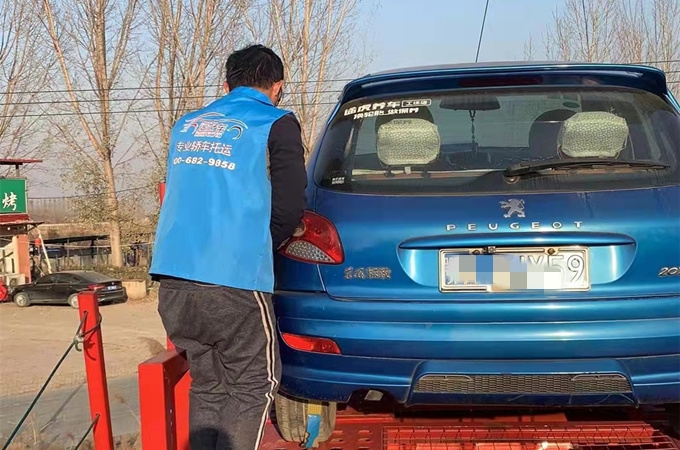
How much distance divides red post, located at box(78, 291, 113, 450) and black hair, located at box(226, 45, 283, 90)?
1220 mm

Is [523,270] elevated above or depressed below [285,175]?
below

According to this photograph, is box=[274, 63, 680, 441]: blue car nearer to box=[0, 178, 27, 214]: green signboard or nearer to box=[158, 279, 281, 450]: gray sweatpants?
box=[158, 279, 281, 450]: gray sweatpants

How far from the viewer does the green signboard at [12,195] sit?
105ft

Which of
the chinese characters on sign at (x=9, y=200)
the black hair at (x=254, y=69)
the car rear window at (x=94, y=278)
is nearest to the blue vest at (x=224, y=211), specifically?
the black hair at (x=254, y=69)

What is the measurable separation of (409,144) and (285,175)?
614 millimetres

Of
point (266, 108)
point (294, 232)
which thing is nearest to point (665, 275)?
point (294, 232)

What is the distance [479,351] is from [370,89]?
3.88ft

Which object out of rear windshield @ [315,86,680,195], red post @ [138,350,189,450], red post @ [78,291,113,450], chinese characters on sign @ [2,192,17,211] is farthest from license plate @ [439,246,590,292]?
chinese characters on sign @ [2,192,17,211]

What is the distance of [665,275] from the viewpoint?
258cm

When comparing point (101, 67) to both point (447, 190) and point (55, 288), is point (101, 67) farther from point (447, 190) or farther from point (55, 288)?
point (447, 190)

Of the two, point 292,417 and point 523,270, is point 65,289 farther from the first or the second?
point 523,270

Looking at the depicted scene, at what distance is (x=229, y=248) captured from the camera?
2.54 meters

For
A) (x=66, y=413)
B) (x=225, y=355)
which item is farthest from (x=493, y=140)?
(x=66, y=413)

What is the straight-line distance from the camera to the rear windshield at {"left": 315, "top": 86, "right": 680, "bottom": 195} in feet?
9.00
